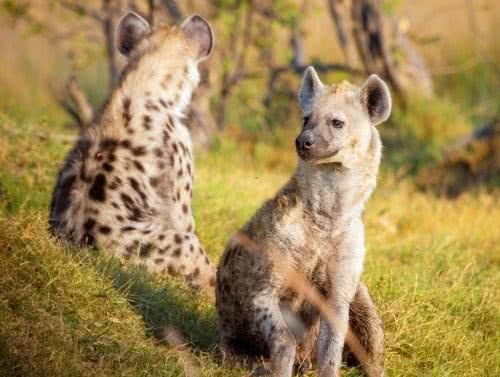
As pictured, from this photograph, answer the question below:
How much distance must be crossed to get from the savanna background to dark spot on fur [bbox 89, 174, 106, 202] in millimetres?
352

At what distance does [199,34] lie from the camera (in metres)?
6.58

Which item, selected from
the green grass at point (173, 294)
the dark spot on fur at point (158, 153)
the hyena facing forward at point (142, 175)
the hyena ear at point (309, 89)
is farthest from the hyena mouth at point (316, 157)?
the dark spot on fur at point (158, 153)

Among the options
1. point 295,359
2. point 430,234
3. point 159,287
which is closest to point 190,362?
point 295,359

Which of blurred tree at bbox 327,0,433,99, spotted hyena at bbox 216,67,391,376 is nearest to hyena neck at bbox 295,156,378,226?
spotted hyena at bbox 216,67,391,376

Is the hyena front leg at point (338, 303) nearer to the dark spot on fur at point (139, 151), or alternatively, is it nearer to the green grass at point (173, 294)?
the green grass at point (173, 294)

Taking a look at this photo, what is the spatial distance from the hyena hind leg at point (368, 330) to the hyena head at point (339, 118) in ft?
2.17

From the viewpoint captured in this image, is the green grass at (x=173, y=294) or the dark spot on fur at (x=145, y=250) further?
the dark spot on fur at (x=145, y=250)

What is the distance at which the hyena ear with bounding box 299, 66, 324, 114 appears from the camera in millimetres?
4590

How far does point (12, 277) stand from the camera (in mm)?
4633

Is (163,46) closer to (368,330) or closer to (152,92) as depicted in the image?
(152,92)

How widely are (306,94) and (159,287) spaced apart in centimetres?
125

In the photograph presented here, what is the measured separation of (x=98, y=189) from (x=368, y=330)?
5.58 ft

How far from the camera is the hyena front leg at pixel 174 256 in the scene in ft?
18.6

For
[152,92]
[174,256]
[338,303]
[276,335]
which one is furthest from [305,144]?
[152,92]
